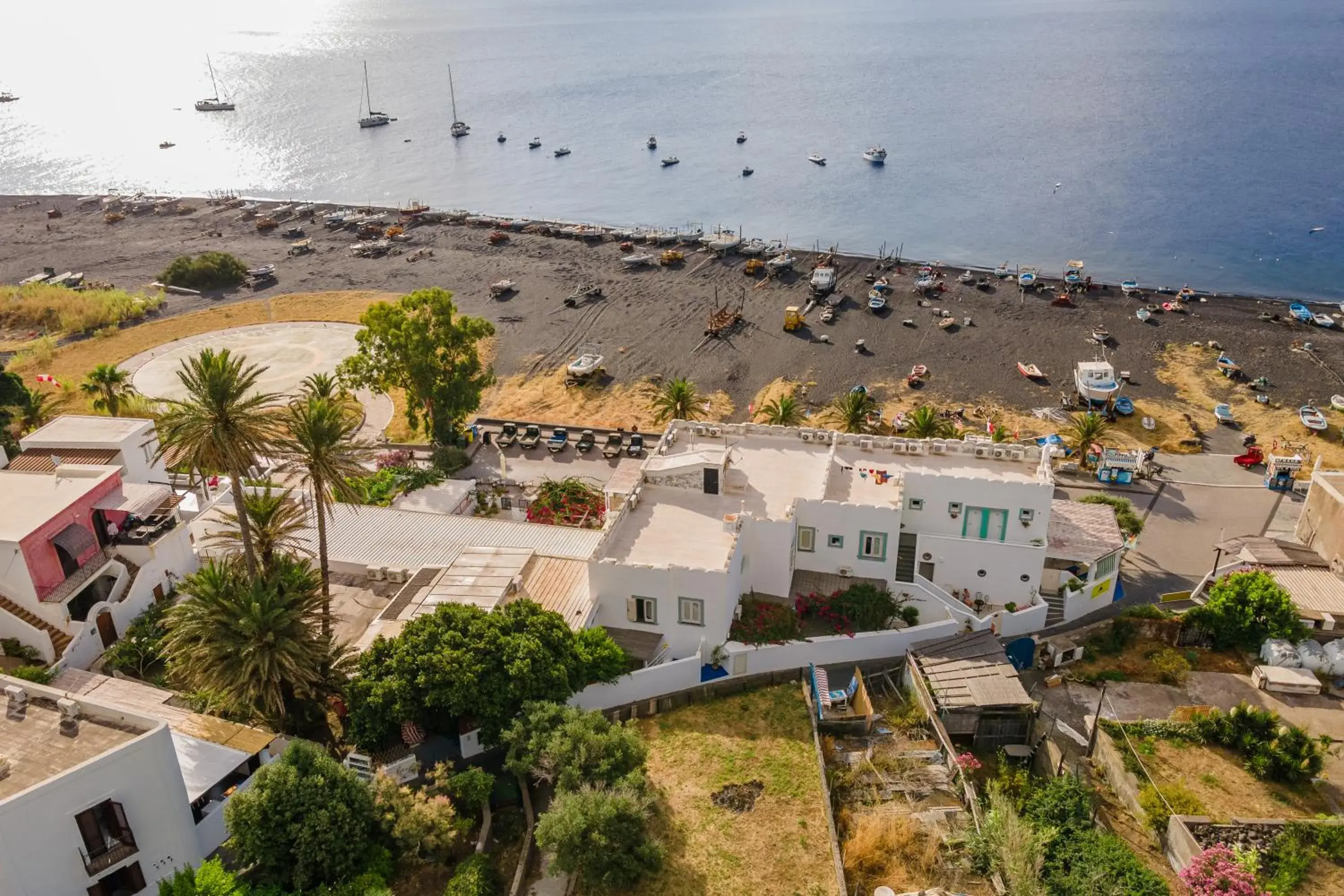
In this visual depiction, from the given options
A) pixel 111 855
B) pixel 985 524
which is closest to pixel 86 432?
pixel 111 855

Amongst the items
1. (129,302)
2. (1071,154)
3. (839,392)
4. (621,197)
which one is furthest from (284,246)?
(1071,154)

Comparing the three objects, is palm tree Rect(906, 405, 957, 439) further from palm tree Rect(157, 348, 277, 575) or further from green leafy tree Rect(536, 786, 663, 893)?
palm tree Rect(157, 348, 277, 575)

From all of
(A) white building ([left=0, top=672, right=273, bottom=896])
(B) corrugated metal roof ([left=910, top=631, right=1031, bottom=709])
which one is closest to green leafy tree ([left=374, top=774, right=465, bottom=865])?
(A) white building ([left=0, top=672, right=273, bottom=896])

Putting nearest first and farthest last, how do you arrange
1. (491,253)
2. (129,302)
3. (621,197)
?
(129,302), (491,253), (621,197)

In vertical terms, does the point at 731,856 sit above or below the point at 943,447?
below

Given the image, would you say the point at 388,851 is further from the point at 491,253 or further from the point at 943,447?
the point at 491,253

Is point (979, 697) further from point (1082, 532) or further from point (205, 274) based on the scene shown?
point (205, 274)
